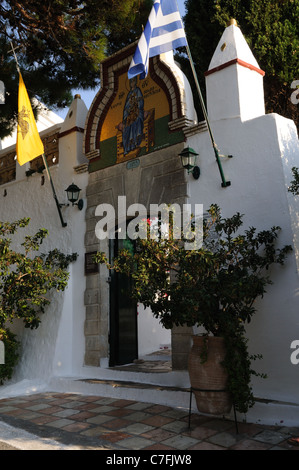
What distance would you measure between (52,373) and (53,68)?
645cm

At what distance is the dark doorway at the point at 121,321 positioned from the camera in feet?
22.7

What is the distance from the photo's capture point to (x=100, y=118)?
753 centimetres

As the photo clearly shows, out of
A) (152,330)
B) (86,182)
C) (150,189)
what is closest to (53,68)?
(86,182)

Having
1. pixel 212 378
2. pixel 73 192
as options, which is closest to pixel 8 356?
pixel 73 192

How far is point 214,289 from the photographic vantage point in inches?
174

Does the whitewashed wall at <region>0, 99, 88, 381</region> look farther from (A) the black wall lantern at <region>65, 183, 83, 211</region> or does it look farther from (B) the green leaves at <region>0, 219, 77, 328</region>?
(B) the green leaves at <region>0, 219, 77, 328</region>

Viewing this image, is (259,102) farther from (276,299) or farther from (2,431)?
(2,431)

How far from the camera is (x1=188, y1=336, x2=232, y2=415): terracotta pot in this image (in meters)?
4.32

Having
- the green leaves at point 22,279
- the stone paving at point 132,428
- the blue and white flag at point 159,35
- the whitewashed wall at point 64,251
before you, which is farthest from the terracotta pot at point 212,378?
the blue and white flag at point 159,35

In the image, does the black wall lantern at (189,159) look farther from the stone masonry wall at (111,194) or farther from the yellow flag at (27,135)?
the yellow flag at (27,135)

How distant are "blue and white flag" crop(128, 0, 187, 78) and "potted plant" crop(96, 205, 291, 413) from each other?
6.74 ft

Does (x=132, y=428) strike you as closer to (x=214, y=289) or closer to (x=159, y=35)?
(x=214, y=289)

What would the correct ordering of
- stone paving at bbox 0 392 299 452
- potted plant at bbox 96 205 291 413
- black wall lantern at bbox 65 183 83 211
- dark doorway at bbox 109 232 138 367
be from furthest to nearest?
black wall lantern at bbox 65 183 83 211, dark doorway at bbox 109 232 138 367, potted plant at bbox 96 205 291 413, stone paving at bbox 0 392 299 452

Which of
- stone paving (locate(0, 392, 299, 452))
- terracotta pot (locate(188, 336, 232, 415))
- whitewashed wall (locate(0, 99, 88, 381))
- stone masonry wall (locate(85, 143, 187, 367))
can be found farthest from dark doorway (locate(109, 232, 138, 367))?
terracotta pot (locate(188, 336, 232, 415))
